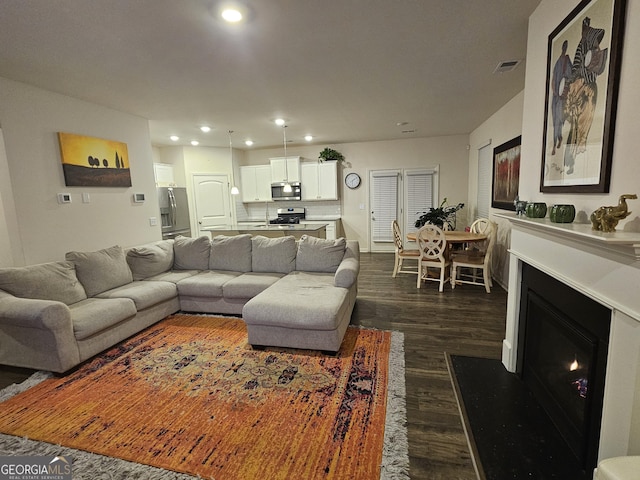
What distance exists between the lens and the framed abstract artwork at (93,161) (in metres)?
3.49

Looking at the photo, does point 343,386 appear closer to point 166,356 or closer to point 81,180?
point 166,356

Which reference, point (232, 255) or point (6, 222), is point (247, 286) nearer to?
point (232, 255)

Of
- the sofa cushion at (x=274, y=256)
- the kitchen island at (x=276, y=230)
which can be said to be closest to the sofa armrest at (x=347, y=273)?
the sofa cushion at (x=274, y=256)

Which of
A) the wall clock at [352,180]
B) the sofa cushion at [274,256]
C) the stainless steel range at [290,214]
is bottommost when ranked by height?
the sofa cushion at [274,256]

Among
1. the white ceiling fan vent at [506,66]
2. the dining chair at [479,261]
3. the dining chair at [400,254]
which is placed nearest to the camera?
the white ceiling fan vent at [506,66]

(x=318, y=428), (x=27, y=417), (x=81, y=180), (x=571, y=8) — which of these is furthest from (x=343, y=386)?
(x=81, y=180)

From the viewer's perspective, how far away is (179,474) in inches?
61.7

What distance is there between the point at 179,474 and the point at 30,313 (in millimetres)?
1845

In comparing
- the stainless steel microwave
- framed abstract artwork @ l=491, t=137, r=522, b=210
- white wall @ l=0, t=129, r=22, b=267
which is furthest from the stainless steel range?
white wall @ l=0, t=129, r=22, b=267

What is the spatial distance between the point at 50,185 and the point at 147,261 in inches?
50.8

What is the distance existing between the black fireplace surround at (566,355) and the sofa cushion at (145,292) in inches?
138

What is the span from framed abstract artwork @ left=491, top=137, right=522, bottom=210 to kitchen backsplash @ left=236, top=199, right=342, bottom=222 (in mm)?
3441

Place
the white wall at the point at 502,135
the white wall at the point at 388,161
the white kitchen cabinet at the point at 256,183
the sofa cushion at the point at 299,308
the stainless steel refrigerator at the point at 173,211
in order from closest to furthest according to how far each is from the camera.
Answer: the sofa cushion at the point at 299,308 → the white wall at the point at 502,135 → the stainless steel refrigerator at the point at 173,211 → the white wall at the point at 388,161 → the white kitchen cabinet at the point at 256,183

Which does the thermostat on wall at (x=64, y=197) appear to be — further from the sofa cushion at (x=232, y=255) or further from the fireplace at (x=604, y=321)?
the fireplace at (x=604, y=321)
